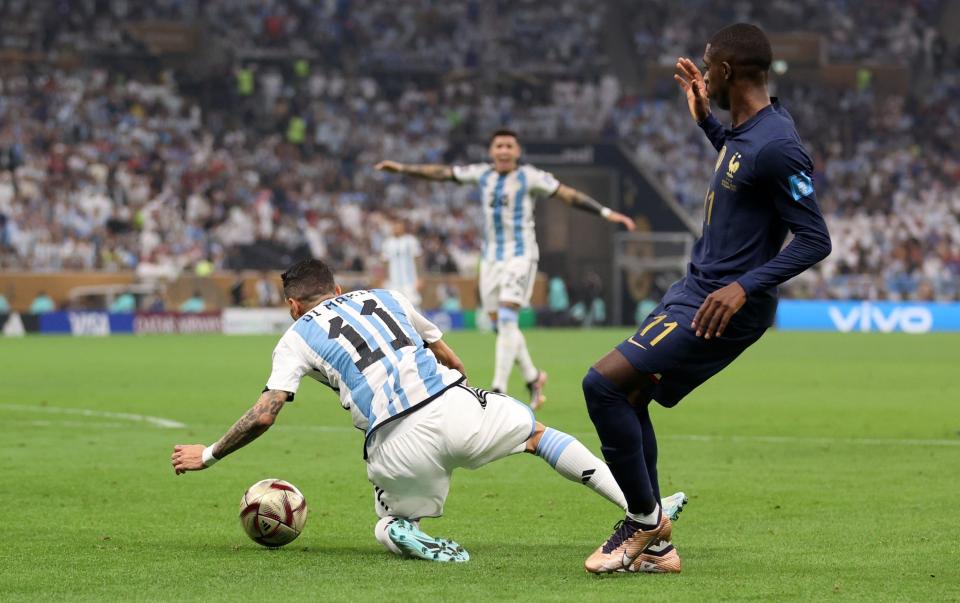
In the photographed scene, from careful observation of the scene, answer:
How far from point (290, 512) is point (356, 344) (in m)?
1.00

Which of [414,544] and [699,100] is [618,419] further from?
[699,100]

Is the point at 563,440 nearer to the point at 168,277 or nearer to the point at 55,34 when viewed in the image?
the point at 168,277

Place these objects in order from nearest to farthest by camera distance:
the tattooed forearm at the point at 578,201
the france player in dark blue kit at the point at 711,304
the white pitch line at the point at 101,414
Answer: the france player in dark blue kit at the point at 711,304, the white pitch line at the point at 101,414, the tattooed forearm at the point at 578,201

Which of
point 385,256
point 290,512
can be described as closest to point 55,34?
point 385,256

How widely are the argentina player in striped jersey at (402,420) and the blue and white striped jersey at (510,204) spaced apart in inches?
343

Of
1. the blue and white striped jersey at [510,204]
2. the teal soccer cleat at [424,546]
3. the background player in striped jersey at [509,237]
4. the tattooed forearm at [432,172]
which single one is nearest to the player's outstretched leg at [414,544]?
the teal soccer cleat at [424,546]

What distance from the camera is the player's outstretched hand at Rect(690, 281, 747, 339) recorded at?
6.09 meters

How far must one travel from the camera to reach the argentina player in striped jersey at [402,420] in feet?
22.3

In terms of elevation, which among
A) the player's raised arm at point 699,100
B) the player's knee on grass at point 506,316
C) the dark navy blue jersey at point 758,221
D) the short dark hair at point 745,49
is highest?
the short dark hair at point 745,49

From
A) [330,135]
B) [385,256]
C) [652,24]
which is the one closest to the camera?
[385,256]

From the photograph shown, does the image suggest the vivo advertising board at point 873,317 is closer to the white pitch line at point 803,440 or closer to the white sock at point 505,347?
the white sock at point 505,347

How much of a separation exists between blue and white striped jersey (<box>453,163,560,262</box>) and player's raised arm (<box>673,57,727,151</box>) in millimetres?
8344

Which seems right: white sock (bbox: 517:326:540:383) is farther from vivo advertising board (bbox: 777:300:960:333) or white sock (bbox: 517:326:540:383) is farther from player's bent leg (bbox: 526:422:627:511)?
vivo advertising board (bbox: 777:300:960:333)

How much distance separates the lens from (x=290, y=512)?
7262 mm
